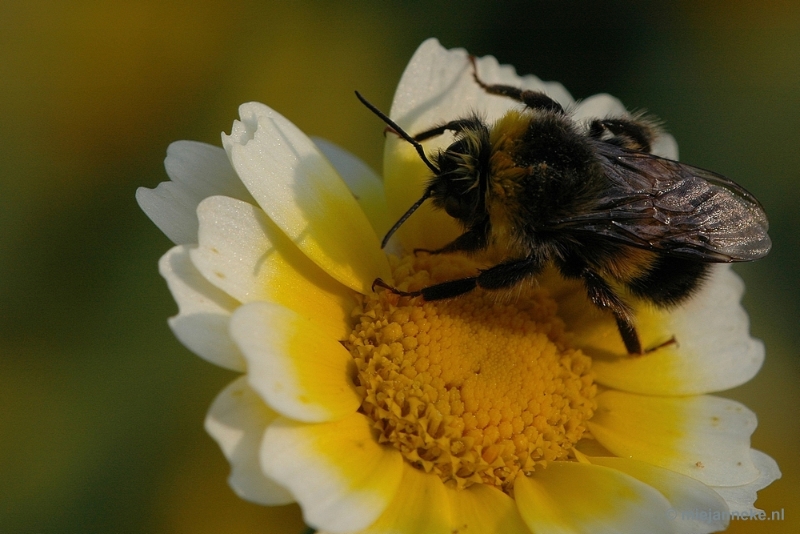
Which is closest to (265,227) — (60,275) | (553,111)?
(553,111)

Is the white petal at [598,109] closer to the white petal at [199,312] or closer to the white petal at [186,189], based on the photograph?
the white petal at [186,189]

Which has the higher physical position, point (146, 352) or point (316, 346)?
point (316, 346)

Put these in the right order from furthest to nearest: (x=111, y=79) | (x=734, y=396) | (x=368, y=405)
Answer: (x=111, y=79) < (x=734, y=396) < (x=368, y=405)

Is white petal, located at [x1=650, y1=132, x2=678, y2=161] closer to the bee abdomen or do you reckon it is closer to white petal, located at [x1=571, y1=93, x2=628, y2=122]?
white petal, located at [x1=571, y1=93, x2=628, y2=122]

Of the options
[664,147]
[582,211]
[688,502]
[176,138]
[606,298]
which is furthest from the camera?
[176,138]

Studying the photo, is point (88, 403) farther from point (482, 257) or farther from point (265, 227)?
point (482, 257)

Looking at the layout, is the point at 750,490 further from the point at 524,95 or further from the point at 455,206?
the point at 524,95

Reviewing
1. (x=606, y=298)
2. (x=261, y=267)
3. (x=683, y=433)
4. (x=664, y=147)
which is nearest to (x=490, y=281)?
(x=606, y=298)

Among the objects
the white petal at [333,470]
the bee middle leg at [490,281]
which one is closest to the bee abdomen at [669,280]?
the bee middle leg at [490,281]
